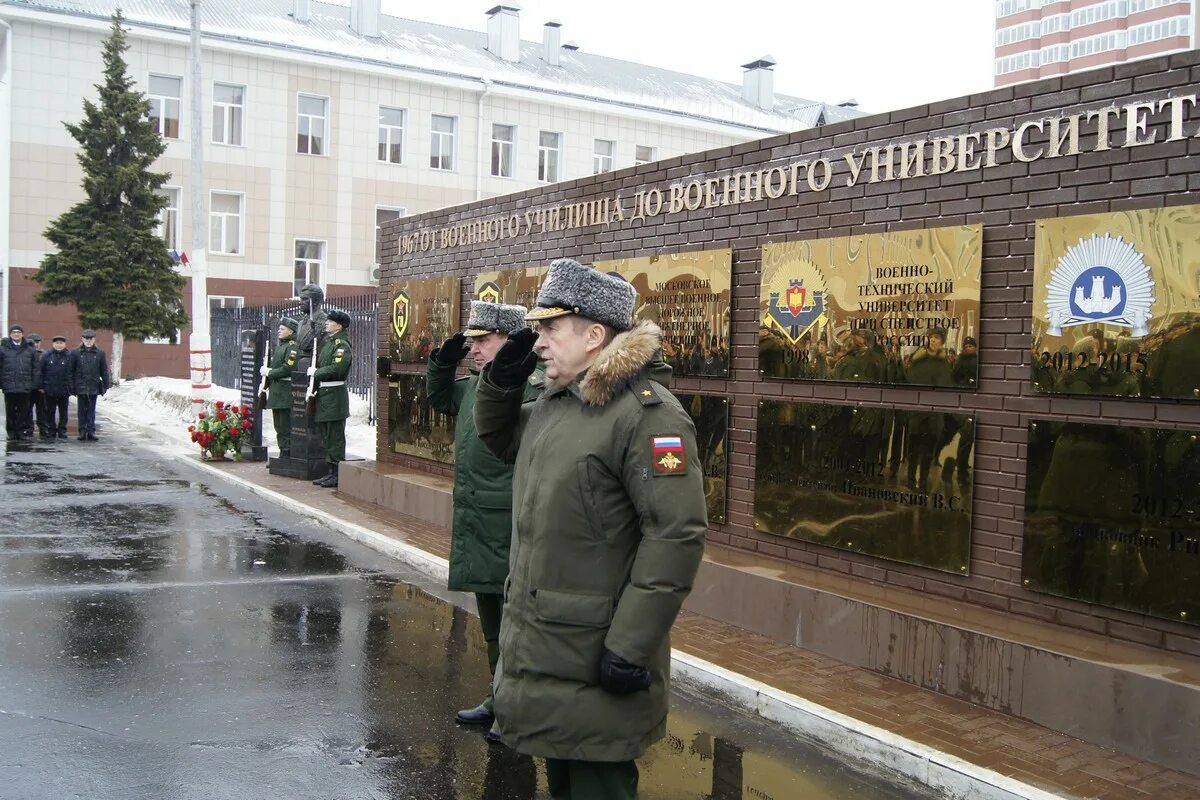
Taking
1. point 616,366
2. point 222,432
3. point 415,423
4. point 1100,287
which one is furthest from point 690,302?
point 222,432

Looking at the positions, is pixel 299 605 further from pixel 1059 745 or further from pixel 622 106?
pixel 622 106

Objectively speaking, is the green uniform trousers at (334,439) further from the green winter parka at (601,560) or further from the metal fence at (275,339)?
the green winter parka at (601,560)

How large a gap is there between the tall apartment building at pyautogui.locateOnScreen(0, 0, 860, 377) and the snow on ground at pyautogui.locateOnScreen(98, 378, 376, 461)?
7127 millimetres

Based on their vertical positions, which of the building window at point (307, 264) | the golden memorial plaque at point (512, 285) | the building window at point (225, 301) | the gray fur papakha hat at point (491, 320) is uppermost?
the building window at point (307, 264)

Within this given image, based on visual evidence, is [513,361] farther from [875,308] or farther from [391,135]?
[391,135]

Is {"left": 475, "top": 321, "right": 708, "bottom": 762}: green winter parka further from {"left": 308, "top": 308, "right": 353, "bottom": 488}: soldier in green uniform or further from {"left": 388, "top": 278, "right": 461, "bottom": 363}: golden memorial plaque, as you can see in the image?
{"left": 308, "top": 308, "right": 353, "bottom": 488}: soldier in green uniform

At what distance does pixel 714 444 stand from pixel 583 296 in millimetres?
4361

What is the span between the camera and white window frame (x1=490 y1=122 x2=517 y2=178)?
38938 millimetres

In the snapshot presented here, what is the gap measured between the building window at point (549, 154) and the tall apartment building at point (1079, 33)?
85.2 ft

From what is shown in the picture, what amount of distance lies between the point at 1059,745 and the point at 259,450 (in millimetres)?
13385

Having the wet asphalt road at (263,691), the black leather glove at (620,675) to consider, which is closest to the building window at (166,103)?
the wet asphalt road at (263,691)

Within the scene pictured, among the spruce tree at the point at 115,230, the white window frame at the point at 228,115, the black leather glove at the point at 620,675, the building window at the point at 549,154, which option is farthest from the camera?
the building window at the point at 549,154

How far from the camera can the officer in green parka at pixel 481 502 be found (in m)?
5.07

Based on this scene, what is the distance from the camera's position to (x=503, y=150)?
3922 cm
